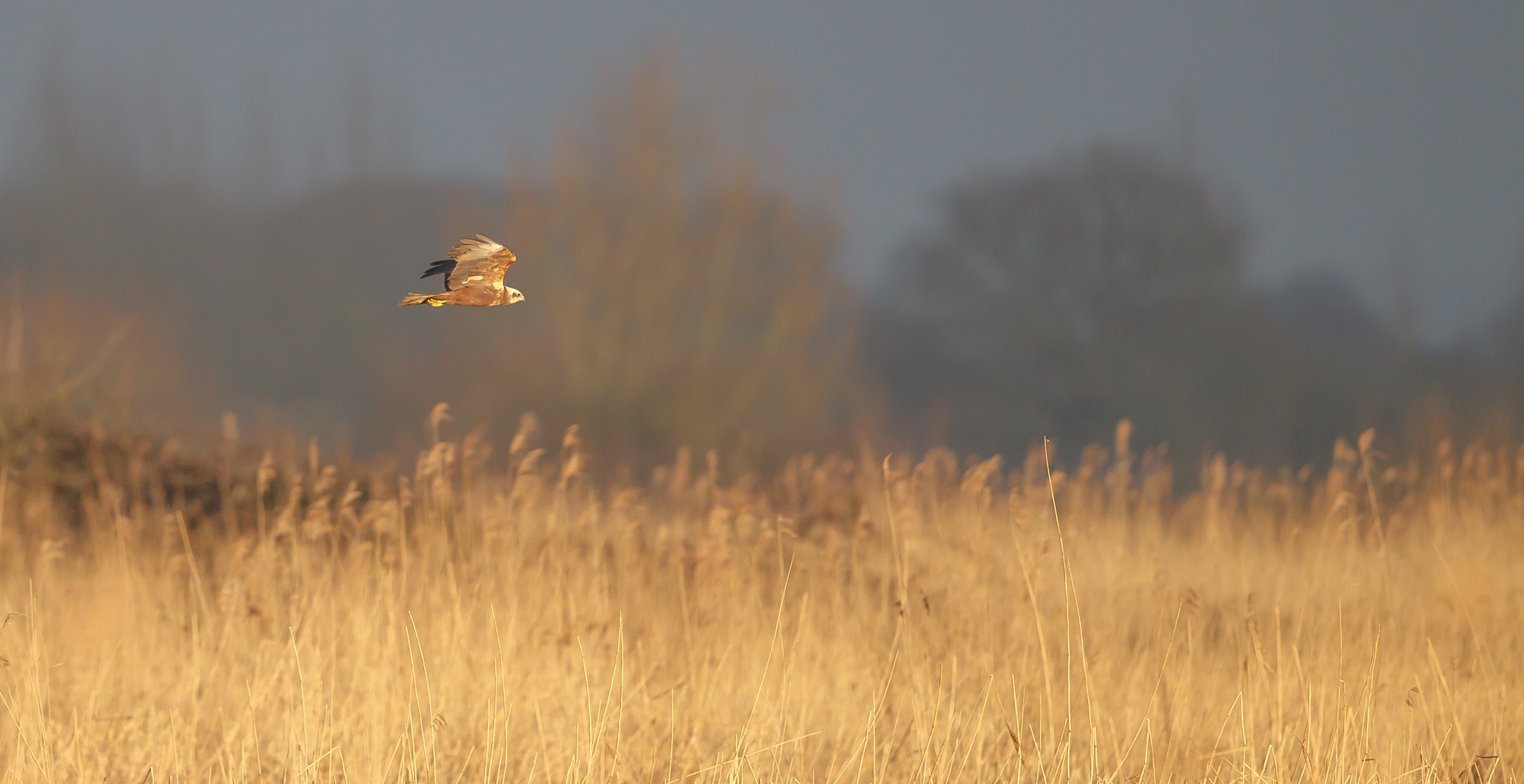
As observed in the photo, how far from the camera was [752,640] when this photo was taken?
491cm

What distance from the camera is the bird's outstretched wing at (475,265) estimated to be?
192 cm

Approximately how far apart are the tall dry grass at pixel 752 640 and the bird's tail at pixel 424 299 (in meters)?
1.23

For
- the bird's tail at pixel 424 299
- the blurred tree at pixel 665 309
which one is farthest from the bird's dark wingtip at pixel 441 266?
the blurred tree at pixel 665 309

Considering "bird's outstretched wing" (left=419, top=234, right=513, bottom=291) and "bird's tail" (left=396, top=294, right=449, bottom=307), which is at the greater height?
"bird's outstretched wing" (left=419, top=234, right=513, bottom=291)

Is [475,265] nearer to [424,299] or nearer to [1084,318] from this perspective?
[424,299]

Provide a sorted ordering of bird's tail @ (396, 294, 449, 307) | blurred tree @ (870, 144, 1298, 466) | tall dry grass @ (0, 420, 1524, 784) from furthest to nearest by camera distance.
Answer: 1. blurred tree @ (870, 144, 1298, 466)
2. tall dry grass @ (0, 420, 1524, 784)
3. bird's tail @ (396, 294, 449, 307)

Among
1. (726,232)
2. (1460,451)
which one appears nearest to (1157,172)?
(1460,451)

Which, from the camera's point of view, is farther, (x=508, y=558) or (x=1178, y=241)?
(x=1178, y=241)

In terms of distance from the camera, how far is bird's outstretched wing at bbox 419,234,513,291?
75.6 inches

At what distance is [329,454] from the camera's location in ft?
26.8

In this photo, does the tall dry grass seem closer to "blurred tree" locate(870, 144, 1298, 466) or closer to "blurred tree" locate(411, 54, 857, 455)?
"blurred tree" locate(411, 54, 857, 455)

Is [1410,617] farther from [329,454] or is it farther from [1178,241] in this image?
[1178,241]

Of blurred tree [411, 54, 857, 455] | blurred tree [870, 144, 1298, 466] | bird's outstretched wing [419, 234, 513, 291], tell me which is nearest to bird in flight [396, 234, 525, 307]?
bird's outstretched wing [419, 234, 513, 291]

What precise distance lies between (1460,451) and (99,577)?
42.4ft
